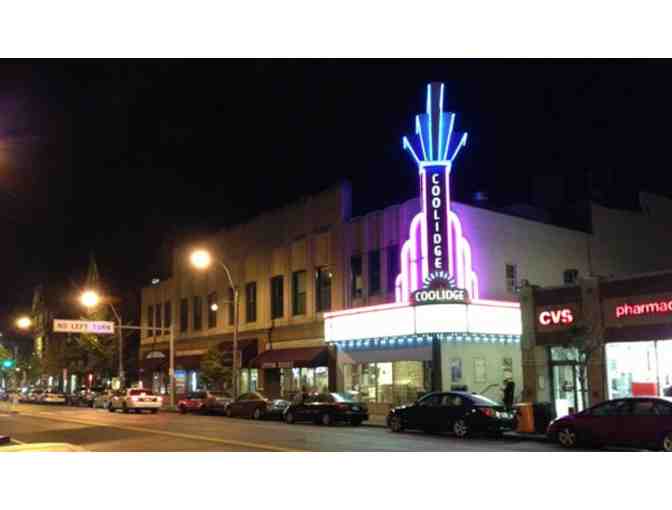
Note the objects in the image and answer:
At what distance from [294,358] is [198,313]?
15.8m

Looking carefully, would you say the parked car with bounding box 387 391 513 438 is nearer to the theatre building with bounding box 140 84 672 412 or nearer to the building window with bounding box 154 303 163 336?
the theatre building with bounding box 140 84 672 412

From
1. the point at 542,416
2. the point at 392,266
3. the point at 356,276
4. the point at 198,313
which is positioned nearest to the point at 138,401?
the point at 198,313

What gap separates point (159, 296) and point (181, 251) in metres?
5.61

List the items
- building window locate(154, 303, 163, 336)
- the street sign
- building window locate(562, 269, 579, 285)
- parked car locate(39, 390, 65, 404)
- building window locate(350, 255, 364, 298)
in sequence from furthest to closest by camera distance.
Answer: parked car locate(39, 390, 65, 404), building window locate(154, 303, 163, 336), the street sign, building window locate(562, 269, 579, 285), building window locate(350, 255, 364, 298)

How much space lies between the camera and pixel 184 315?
183ft

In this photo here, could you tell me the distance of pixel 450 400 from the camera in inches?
935

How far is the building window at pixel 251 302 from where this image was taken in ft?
153

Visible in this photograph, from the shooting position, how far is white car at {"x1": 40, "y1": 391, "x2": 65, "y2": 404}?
62.7m

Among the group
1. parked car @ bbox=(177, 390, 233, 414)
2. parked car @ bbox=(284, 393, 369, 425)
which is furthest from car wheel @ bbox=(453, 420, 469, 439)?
parked car @ bbox=(177, 390, 233, 414)

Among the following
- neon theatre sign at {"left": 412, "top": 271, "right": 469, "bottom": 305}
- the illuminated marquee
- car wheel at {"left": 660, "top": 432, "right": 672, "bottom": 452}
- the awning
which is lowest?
car wheel at {"left": 660, "top": 432, "right": 672, "bottom": 452}

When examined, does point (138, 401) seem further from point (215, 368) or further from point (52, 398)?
point (52, 398)

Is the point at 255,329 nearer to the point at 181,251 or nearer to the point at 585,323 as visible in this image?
the point at 181,251

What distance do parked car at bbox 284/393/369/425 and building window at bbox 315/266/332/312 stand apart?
914 cm

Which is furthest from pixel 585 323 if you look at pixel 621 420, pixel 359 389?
pixel 359 389
